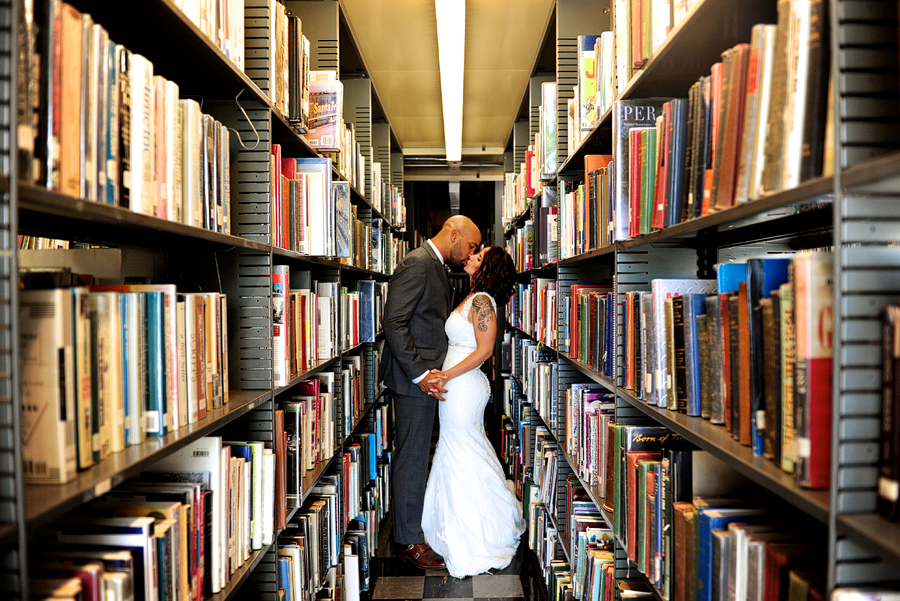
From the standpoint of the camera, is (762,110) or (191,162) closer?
(762,110)

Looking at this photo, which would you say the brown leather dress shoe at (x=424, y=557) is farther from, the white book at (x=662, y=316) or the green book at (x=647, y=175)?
the green book at (x=647, y=175)

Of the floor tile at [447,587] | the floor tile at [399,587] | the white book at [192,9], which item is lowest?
the floor tile at [399,587]

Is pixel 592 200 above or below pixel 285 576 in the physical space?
above

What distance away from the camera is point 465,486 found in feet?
10.1

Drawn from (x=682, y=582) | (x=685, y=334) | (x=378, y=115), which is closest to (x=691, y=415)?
(x=685, y=334)

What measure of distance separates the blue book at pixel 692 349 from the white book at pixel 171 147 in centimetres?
100

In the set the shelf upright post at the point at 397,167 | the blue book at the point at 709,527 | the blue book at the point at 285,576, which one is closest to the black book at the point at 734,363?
the blue book at the point at 709,527

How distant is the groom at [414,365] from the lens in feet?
9.74

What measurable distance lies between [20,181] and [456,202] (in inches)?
304

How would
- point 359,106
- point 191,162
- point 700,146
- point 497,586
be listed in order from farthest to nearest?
point 359,106, point 497,586, point 191,162, point 700,146

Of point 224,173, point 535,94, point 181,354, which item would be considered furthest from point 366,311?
point 181,354

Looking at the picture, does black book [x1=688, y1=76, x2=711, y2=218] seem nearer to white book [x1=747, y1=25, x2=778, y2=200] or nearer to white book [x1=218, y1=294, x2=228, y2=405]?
white book [x1=747, y1=25, x2=778, y2=200]

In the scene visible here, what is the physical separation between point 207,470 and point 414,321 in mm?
1893

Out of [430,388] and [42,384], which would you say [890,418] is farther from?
[430,388]
